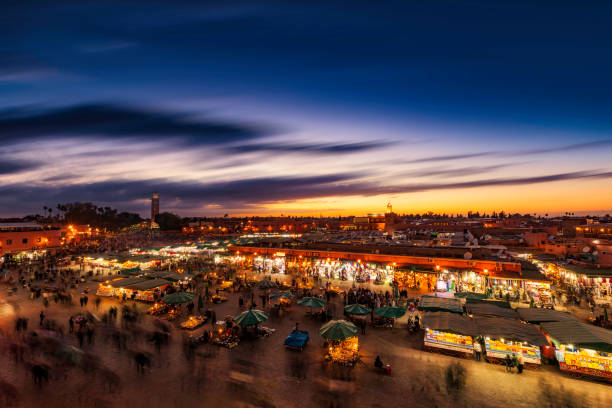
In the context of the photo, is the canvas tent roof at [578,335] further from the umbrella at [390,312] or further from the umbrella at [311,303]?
the umbrella at [311,303]

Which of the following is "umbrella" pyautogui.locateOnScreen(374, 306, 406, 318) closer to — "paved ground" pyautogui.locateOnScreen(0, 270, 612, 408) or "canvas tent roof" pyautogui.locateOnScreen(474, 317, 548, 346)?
"paved ground" pyautogui.locateOnScreen(0, 270, 612, 408)

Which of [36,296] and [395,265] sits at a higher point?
[395,265]

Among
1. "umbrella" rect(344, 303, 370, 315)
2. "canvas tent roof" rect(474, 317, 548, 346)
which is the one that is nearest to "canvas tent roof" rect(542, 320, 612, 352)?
"canvas tent roof" rect(474, 317, 548, 346)

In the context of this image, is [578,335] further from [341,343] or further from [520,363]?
[341,343]

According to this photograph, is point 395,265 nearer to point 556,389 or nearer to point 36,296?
point 556,389

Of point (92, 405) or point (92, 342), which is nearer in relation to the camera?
point (92, 405)

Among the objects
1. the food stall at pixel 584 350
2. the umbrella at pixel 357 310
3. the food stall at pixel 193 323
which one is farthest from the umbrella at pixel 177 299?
the food stall at pixel 584 350

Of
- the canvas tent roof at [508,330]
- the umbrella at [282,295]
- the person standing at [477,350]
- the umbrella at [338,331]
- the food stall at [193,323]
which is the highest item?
the canvas tent roof at [508,330]

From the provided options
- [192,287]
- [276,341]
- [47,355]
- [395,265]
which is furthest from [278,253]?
[47,355]
